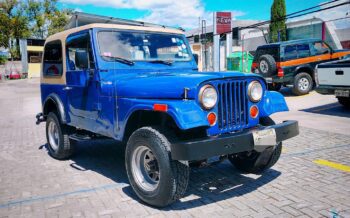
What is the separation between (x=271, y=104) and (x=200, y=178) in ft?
4.67

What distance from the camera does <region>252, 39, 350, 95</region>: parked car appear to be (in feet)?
43.1

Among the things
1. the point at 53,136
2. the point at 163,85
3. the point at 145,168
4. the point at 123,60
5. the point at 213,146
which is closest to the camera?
the point at 213,146

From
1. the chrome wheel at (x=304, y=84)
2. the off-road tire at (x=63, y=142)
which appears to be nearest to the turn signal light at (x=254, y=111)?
the off-road tire at (x=63, y=142)

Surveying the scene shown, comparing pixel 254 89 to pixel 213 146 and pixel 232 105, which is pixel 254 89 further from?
pixel 213 146

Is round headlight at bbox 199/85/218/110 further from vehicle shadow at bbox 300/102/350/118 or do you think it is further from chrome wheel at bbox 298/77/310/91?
chrome wheel at bbox 298/77/310/91

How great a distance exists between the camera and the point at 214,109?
3.56 meters

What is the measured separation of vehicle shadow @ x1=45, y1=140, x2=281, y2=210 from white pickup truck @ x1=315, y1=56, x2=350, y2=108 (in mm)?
5226

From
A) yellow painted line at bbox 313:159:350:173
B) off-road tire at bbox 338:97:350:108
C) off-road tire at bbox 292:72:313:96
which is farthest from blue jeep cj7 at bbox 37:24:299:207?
off-road tire at bbox 292:72:313:96

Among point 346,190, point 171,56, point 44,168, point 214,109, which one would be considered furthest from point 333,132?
point 44,168

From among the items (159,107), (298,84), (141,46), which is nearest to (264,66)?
(298,84)

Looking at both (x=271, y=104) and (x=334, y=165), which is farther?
(x=334, y=165)

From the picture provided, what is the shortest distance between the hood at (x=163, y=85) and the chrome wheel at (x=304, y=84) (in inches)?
402

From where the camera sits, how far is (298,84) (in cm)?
1323

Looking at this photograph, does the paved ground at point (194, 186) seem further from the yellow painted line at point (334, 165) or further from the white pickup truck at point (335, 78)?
the white pickup truck at point (335, 78)
